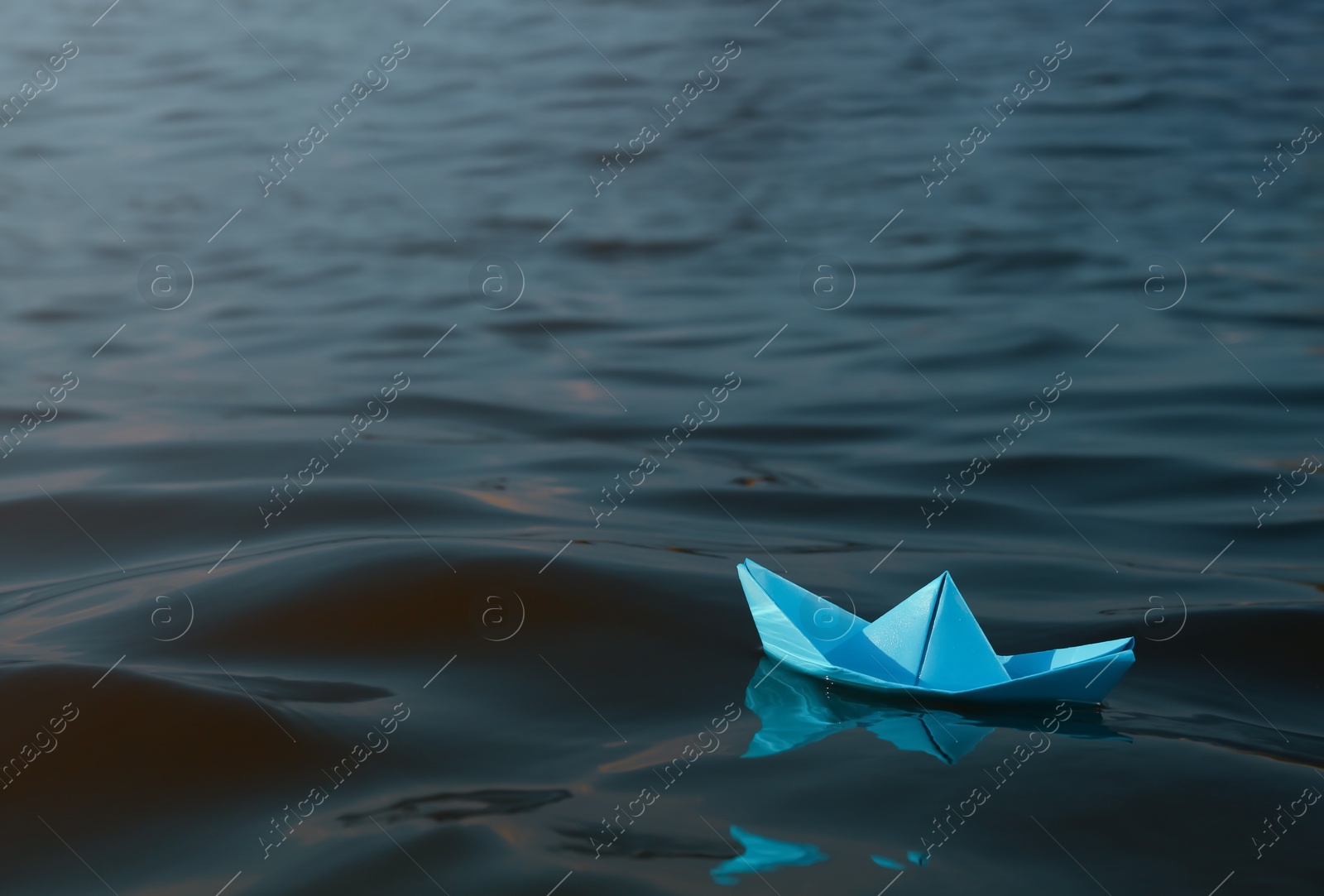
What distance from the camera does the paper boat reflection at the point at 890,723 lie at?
1.37m

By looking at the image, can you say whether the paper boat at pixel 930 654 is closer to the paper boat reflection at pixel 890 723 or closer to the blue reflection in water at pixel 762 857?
the paper boat reflection at pixel 890 723

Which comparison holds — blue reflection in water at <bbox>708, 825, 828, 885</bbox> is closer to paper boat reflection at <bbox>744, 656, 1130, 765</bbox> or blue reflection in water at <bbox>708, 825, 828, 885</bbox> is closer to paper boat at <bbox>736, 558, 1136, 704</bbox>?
paper boat reflection at <bbox>744, 656, 1130, 765</bbox>

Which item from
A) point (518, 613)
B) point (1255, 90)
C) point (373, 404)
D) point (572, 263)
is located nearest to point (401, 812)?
point (518, 613)

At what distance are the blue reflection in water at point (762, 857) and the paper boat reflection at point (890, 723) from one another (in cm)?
17

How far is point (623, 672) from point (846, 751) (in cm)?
40

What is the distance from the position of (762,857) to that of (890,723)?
0.93 feet

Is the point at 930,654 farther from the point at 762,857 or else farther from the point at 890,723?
the point at 762,857

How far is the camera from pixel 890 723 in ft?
4.59

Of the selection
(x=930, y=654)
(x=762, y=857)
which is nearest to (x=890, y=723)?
(x=930, y=654)

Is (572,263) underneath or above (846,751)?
above

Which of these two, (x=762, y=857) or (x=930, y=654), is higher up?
(x=930, y=654)

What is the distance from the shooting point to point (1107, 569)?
209 cm

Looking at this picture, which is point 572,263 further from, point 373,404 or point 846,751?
point 846,751

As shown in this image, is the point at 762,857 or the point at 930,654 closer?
the point at 762,857
